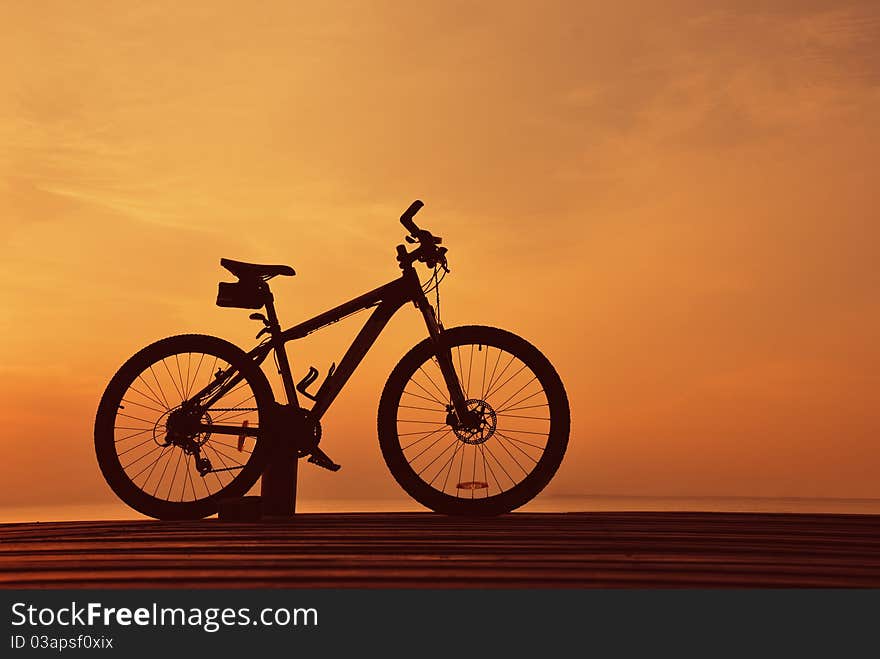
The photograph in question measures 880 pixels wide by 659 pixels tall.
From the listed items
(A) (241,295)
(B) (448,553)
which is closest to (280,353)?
(A) (241,295)

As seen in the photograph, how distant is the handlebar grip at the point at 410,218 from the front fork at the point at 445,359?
0.35m

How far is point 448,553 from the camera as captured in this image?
12.1ft

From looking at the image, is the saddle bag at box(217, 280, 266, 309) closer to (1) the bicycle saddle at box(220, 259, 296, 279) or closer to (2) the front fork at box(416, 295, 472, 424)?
(1) the bicycle saddle at box(220, 259, 296, 279)

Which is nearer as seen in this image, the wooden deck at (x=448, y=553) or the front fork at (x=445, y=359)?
the wooden deck at (x=448, y=553)

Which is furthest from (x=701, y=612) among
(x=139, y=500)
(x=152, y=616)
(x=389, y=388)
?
(x=139, y=500)

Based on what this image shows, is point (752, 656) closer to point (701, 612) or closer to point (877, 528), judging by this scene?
point (701, 612)

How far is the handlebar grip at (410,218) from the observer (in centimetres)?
549

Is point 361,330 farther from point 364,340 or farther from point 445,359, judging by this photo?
point 445,359

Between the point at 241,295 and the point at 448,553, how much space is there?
2.28 m

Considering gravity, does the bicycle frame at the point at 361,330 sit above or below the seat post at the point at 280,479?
above

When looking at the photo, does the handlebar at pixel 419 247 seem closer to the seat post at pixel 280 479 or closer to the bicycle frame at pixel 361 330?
the bicycle frame at pixel 361 330

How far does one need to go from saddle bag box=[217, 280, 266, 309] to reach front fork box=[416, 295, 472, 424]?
32.3 inches

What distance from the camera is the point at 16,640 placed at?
9.13 feet

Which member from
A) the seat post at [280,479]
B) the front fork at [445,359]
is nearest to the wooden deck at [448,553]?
the seat post at [280,479]
